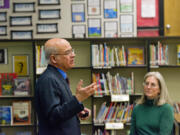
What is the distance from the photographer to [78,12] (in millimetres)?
4270

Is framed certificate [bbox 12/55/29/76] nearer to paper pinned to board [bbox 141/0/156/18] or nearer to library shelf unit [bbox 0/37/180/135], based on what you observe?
library shelf unit [bbox 0/37/180/135]

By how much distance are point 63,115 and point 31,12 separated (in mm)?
3205

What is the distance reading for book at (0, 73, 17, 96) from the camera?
161 inches

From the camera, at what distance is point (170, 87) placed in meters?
4.20

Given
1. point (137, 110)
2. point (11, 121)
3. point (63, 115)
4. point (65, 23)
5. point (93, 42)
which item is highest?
point (65, 23)

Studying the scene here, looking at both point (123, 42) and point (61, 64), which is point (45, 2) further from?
point (61, 64)

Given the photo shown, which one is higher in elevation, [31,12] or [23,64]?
[31,12]

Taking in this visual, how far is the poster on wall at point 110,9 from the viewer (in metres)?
4.27

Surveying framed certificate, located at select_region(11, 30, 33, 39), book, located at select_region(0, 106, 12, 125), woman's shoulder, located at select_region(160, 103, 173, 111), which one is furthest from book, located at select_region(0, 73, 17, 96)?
woman's shoulder, located at select_region(160, 103, 173, 111)

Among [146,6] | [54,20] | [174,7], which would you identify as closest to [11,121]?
[54,20]

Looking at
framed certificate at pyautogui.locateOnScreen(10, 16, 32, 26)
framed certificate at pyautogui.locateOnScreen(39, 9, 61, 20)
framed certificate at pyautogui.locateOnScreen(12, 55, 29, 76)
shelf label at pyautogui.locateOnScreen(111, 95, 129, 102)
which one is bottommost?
shelf label at pyautogui.locateOnScreen(111, 95, 129, 102)

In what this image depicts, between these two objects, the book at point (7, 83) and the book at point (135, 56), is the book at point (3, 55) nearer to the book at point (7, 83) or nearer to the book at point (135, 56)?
the book at point (7, 83)

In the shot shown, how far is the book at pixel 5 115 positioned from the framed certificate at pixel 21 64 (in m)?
0.61

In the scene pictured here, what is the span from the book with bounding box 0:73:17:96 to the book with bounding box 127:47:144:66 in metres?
1.93
